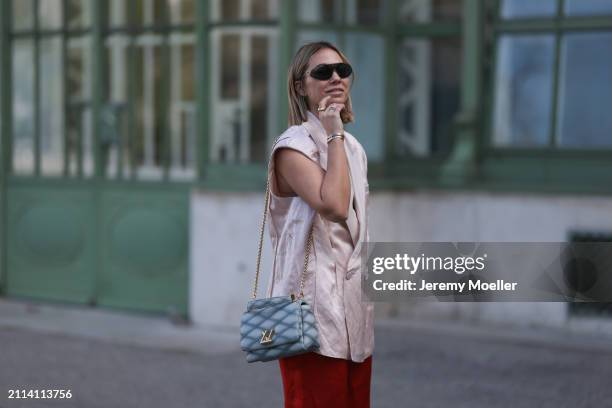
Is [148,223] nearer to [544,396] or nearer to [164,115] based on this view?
[164,115]

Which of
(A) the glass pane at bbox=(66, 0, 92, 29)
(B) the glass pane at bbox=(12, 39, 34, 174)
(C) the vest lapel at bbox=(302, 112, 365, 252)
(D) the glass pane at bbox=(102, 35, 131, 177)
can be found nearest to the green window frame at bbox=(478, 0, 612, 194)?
(D) the glass pane at bbox=(102, 35, 131, 177)

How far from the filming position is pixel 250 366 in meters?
7.83

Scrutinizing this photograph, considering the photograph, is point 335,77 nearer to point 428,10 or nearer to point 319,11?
point 319,11

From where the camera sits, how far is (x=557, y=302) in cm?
912

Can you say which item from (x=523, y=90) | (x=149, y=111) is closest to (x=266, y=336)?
(x=523, y=90)

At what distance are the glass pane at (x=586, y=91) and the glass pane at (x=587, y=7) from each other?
20 cm

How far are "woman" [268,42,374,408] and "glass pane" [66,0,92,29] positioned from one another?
776cm

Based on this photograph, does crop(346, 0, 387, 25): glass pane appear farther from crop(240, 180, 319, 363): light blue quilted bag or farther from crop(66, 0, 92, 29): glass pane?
crop(240, 180, 319, 363): light blue quilted bag

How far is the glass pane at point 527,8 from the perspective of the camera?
30.6 ft

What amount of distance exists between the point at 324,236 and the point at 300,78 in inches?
22.3

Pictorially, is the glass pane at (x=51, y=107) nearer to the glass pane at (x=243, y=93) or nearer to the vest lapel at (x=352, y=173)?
the glass pane at (x=243, y=93)

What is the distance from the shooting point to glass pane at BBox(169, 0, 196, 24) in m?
9.96

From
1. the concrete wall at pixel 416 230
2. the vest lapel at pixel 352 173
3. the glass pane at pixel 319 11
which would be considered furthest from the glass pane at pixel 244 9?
the vest lapel at pixel 352 173

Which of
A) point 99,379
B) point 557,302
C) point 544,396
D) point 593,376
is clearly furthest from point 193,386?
point 557,302
